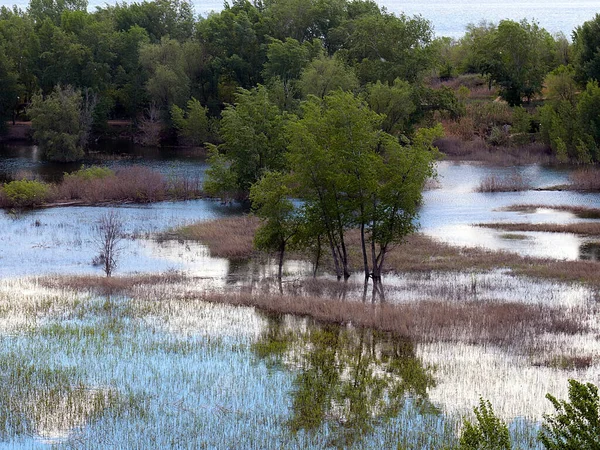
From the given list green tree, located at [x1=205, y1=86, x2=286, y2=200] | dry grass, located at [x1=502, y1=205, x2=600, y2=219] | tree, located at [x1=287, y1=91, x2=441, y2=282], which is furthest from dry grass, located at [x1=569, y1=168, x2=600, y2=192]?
tree, located at [x1=287, y1=91, x2=441, y2=282]

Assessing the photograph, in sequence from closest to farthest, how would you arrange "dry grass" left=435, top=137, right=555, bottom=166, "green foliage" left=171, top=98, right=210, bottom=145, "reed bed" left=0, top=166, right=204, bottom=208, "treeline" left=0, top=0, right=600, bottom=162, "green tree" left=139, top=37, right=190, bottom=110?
1. "reed bed" left=0, top=166, right=204, bottom=208
2. "dry grass" left=435, top=137, right=555, bottom=166
3. "treeline" left=0, top=0, right=600, bottom=162
4. "green foliage" left=171, top=98, right=210, bottom=145
5. "green tree" left=139, top=37, right=190, bottom=110

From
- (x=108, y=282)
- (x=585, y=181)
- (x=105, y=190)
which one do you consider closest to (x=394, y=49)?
(x=585, y=181)

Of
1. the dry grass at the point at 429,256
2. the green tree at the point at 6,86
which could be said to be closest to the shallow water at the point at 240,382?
the dry grass at the point at 429,256

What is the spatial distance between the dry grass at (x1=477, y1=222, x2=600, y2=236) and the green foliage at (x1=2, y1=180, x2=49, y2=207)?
112 feet

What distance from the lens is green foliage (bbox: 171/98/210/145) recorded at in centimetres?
10706

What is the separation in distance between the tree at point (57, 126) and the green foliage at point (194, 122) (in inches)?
569

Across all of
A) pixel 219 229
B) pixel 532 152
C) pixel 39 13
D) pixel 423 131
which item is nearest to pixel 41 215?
pixel 219 229

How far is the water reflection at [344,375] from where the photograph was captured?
21.9 metres

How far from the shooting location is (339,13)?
118 metres

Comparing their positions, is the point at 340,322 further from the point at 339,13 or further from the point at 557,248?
the point at 339,13

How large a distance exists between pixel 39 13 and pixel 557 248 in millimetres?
136019

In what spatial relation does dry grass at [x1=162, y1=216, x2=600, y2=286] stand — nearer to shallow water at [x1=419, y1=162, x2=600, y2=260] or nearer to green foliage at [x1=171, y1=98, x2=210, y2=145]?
shallow water at [x1=419, y1=162, x2=600, y2=260]

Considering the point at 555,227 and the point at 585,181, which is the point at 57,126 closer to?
the point at 585,181

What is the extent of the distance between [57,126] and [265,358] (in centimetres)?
7454
